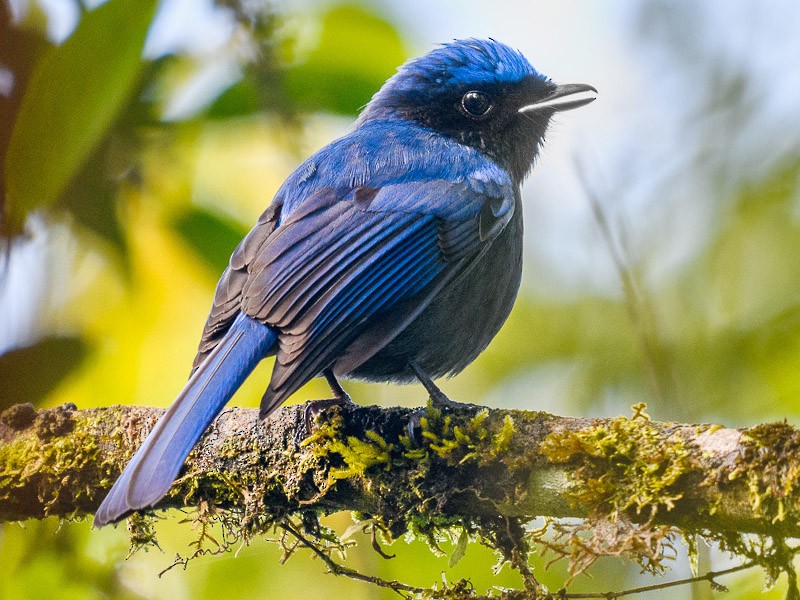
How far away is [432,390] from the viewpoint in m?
3.33

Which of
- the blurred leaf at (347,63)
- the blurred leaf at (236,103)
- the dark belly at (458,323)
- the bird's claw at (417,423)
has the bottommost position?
the bird's claw at (417,423)

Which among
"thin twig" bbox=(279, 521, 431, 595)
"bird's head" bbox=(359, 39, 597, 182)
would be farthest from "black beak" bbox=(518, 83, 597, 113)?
"thin twig" bbox=(279, 521, 431, 595)

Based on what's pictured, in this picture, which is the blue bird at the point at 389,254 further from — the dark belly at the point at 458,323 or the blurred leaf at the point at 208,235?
the blurred leaf at the point at 208,235

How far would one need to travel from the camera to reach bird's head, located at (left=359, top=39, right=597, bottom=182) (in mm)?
4102

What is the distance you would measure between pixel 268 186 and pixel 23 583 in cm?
285

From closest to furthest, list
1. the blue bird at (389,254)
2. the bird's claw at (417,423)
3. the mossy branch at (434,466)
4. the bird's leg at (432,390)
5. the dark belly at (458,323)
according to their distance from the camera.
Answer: the mossy branch at (434,466), the bird's claw at (417,423), the blue bird at (389,254), the bird's leg at (432,390), the dark belly at (458,323)

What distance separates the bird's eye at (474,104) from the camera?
4.09m

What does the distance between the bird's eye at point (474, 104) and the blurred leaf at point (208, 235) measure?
1262 millimetres

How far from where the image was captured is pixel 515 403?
5.04 m

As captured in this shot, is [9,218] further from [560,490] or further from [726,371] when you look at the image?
[726,371]

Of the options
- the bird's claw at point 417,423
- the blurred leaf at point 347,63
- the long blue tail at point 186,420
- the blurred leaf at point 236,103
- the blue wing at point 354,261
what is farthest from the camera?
the blurred leaf at point 347,63

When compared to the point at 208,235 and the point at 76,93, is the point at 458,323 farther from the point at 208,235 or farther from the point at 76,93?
the point at 76,93

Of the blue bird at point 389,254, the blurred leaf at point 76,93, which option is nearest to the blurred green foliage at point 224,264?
the blurred leaf at point 76,93

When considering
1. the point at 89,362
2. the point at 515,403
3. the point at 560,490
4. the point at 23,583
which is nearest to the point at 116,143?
the point at 89,362
